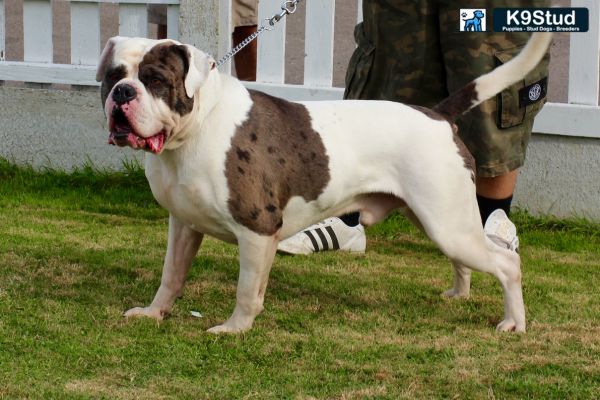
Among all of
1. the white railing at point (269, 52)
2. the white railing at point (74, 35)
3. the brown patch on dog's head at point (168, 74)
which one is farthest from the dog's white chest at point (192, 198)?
the white railing at point (74, 35)

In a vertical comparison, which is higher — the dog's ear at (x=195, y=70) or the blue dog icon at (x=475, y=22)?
the blue dog icon at (x=475, y=22)

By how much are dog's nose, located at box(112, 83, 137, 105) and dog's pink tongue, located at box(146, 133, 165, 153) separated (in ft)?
0.56

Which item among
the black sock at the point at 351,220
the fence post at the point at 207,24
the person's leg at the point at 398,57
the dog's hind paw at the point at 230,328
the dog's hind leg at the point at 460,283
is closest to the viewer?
the dog's hind paw at the point at 230,328

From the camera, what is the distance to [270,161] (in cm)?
458

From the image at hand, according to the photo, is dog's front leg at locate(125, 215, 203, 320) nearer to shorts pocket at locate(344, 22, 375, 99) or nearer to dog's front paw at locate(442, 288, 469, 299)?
dog's front paw at locate(442, 288, 469, 299)

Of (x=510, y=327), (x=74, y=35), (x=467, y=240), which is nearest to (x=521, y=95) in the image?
(x=467, y=240)

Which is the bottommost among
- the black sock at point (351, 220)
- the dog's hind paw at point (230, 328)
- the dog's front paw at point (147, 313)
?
the black sock at point (351, 220)

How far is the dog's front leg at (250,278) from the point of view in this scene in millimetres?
4578

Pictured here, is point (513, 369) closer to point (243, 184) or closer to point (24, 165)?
point (243, 184)

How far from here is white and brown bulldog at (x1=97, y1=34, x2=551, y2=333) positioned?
4.33 m

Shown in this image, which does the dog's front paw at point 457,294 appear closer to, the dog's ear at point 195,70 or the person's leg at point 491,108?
the person's leg at point 491,108

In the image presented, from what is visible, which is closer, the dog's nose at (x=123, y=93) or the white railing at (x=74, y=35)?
the dog's nose at (x=123, y=93)

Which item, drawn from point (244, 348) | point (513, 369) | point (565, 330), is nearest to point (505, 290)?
point (565, 330)

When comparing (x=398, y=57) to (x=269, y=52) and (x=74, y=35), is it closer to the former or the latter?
(x=269, y=52)
